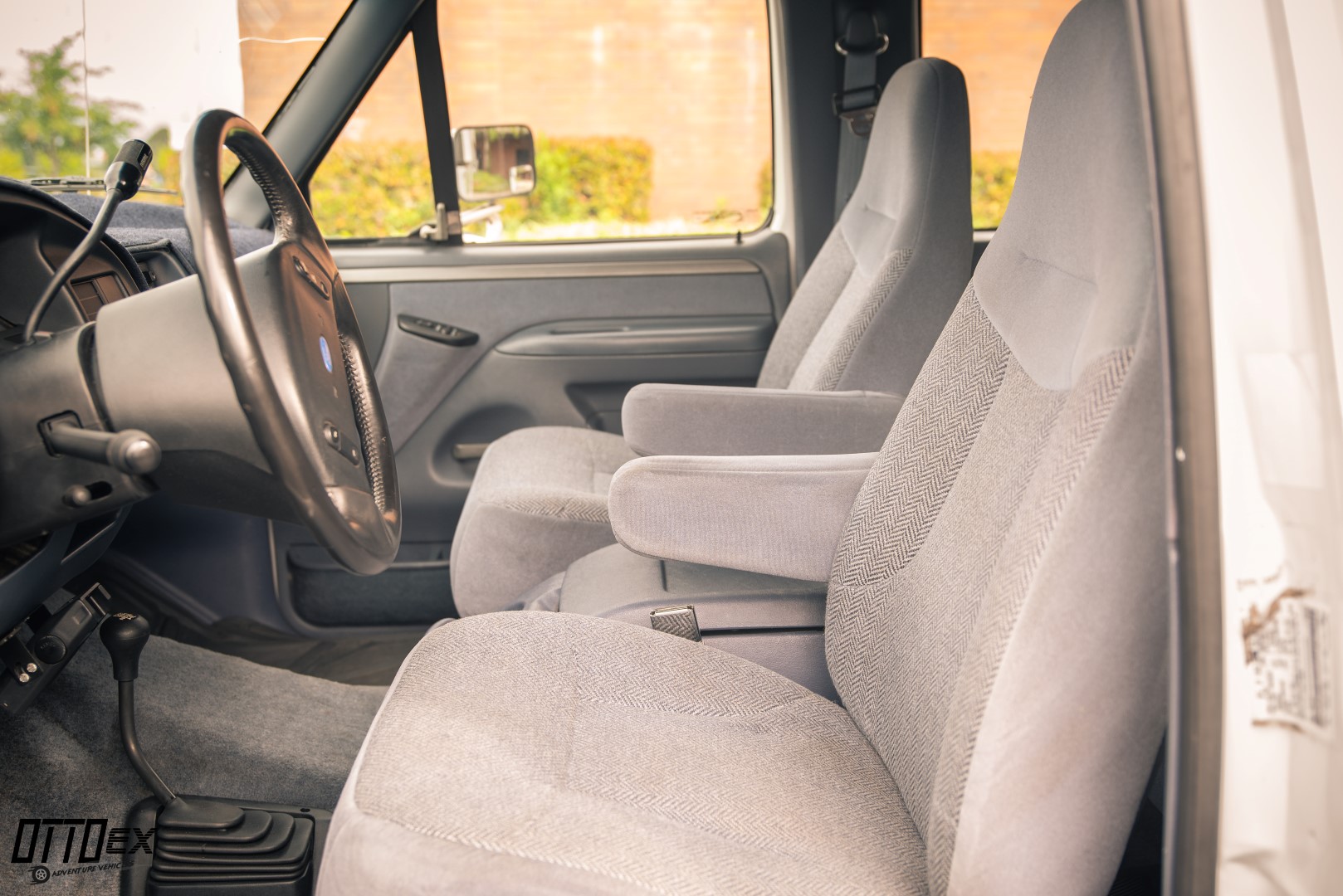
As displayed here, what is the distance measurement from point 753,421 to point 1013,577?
41.7 inches

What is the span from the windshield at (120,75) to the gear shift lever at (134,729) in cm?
68

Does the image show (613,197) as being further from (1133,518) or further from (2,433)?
(1133,518)

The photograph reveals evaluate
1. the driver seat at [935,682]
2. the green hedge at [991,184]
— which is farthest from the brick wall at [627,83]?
the driver seat at [935,682]

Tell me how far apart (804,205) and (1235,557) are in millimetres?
2049

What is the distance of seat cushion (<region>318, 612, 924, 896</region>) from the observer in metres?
0.80

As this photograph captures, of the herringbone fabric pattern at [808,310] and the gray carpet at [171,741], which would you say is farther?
the herringbone fabric pattern at [808,310]

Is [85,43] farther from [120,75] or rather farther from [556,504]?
[556,504]

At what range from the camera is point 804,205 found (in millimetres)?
2611

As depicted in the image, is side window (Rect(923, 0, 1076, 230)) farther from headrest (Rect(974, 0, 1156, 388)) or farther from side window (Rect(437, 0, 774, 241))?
headrest (Rect(974, 0, 1156, 388))

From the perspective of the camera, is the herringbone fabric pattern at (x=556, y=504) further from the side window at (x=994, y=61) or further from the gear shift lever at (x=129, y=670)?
the side window at (x=994, y=61)

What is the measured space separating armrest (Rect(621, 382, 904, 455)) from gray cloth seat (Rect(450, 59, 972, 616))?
16 millimetres

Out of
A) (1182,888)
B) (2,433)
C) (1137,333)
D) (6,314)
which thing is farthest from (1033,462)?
(6,314)

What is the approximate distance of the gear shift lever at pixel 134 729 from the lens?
126 centimetres

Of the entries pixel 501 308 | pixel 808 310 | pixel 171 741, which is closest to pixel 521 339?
pixel 501 308
